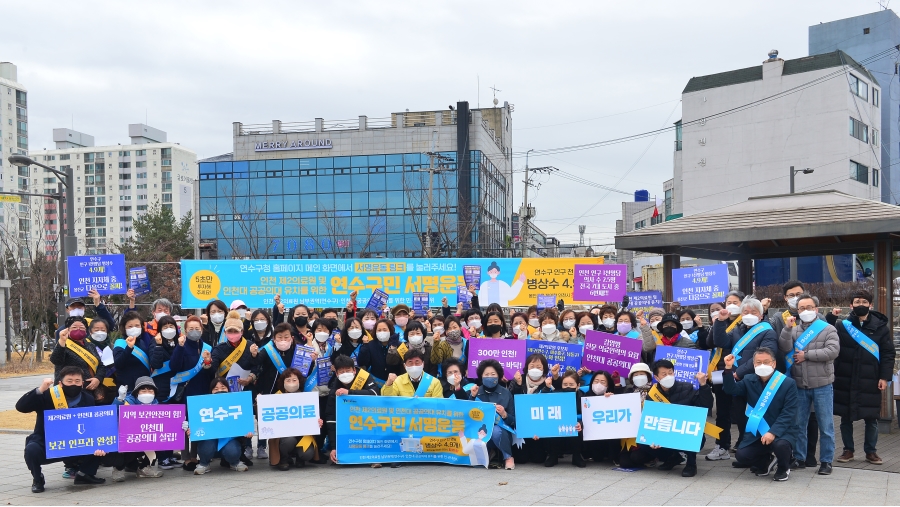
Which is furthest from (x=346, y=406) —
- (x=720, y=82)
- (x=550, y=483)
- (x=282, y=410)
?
(x=720, y=82)

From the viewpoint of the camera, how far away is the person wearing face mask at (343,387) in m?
9.38

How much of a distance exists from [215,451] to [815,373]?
21.8ft

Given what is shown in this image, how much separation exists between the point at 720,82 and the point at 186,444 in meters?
45.2

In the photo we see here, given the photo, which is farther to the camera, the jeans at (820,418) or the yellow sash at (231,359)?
the yellow sash at (231,359)

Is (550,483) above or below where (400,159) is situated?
below

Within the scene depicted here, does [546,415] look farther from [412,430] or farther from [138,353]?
[138,353]

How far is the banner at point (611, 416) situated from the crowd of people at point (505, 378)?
0.63 ft

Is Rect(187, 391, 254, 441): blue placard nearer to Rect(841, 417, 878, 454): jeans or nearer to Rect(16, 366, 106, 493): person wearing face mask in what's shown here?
Rect(16, 366, 106, 493): person wearing face mask

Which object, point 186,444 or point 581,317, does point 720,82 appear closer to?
point 581,317

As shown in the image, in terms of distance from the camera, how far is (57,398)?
28.1 feet

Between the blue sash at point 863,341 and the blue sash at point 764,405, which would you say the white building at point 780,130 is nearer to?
the blue sash at point 863,341

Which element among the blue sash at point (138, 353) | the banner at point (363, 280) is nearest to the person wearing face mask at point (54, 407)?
the blue sash at point (138, 353)

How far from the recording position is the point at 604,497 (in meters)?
7.68

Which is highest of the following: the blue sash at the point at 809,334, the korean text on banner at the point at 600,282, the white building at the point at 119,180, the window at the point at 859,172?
the white building at the point at 119,180
